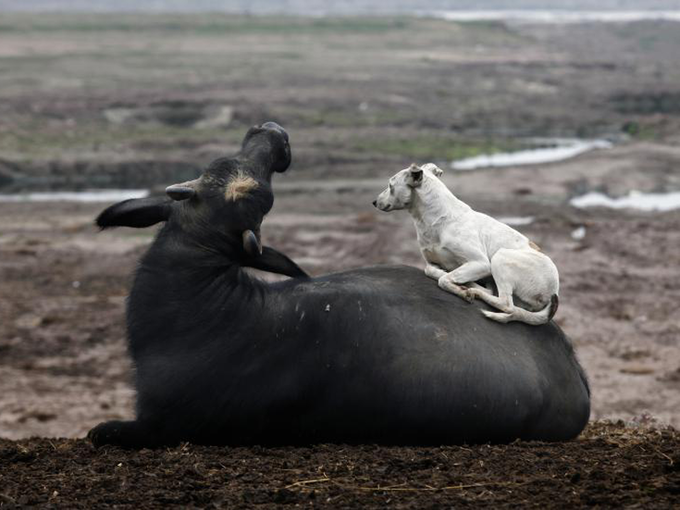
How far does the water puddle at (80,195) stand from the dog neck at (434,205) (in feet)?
72.3

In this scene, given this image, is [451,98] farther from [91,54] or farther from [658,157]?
[91,54]

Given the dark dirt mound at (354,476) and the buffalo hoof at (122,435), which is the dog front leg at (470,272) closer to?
the dark dirt mound at (354,476)

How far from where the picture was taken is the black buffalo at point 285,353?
23.4 feet

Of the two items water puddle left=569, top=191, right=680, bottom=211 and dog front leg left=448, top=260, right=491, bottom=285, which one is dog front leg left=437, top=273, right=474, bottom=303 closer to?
dog front leg left=448, top=260, right=491, bottom=285

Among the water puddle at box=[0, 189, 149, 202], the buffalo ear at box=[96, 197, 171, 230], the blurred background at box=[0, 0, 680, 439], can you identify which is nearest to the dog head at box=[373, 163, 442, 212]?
the buffalo ear at box=[96, 197, 171, 230]

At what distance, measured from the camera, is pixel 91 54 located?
63.4m

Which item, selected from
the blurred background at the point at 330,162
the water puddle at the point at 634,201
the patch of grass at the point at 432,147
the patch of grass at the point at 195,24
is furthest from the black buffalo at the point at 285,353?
the patch of grass at the point at 195,24

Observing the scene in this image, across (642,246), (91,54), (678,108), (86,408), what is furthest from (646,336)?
(91,54)

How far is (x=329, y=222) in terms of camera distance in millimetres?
24688

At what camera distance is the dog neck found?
7863mm

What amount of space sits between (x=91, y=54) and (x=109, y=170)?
107 feet

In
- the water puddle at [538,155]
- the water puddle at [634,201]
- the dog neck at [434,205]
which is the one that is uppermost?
the dog neck at [434,205]

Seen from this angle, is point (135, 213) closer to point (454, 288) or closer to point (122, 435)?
point (122, 435)

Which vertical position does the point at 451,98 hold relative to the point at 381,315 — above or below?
below
